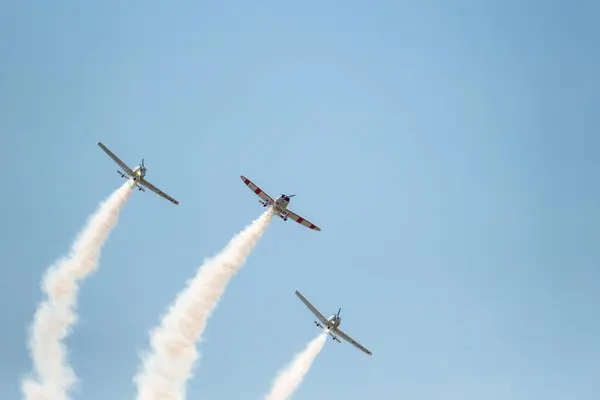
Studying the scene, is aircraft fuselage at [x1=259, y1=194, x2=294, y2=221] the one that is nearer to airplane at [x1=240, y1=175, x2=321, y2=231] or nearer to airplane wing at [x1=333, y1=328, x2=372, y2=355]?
airplane at [x1=240, y1=175, x2=321, y2=231]

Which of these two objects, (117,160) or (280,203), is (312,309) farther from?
(117,160)

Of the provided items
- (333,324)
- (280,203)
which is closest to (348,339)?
(333,324)

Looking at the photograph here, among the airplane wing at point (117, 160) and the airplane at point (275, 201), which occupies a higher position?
the airplane at point (275, 201)

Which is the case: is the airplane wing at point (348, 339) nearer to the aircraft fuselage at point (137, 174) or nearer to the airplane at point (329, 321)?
the airplane at point (329, 321)

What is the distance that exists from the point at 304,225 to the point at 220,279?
12.8 metres

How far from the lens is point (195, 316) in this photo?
355ft

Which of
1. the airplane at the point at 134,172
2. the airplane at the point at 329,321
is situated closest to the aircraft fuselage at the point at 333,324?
the airplane at the point at 329,321

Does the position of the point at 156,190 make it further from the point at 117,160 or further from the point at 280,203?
the point at 280,203

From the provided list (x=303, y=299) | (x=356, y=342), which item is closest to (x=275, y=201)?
(x=303, y=299)

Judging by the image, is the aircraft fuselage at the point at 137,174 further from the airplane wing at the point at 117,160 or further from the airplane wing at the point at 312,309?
the airplane wing at the point at 312,309

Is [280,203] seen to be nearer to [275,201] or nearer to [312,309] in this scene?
[275,201]

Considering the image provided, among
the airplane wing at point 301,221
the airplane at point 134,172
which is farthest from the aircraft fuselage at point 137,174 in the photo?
the airplane wing at point 301,221

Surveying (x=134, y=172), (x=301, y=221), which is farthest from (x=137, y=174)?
(x=301, y=221)

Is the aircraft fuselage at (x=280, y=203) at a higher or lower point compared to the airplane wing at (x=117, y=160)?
higher
